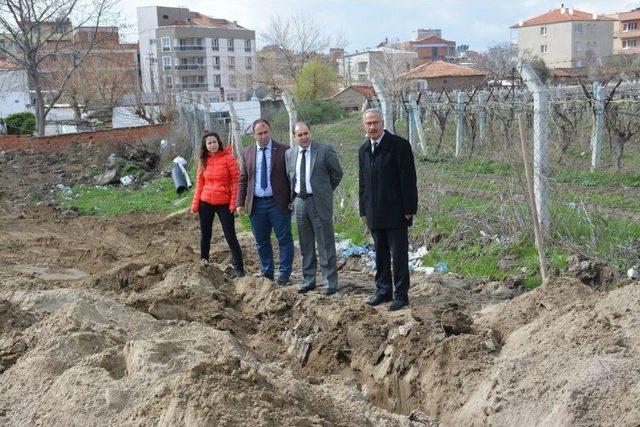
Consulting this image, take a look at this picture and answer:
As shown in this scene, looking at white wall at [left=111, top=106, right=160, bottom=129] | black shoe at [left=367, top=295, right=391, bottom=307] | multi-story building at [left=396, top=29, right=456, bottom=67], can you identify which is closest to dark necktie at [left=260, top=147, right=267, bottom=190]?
black shoe at [left=367, top=295, right=391, bottom=307]

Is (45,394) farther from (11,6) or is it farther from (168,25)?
(168,25)

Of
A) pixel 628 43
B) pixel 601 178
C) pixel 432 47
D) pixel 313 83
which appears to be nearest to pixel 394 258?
pixel 601 178

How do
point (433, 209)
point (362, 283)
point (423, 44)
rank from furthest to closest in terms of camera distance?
point (423, 44), point (433, 209), point (362, 283)

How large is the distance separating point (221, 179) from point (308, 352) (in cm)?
291

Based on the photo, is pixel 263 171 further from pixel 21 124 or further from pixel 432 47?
pixel 432 47

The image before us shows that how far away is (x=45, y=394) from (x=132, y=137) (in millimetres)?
22148

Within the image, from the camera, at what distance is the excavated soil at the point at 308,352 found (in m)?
4.53

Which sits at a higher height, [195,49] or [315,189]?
[195,49]

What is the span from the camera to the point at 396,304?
754 centimetres

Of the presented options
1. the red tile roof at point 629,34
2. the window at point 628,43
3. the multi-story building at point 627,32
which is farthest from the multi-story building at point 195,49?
the window at point 628,43

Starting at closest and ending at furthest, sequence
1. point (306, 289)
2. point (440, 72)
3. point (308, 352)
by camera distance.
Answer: point (308, 352)
point (306, 289)
point (440, 72)

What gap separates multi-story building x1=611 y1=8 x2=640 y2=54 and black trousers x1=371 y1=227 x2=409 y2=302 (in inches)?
4080

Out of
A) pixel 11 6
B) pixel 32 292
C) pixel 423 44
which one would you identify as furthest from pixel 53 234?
pixel 423 44

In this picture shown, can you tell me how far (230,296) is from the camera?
8711 millimetres
